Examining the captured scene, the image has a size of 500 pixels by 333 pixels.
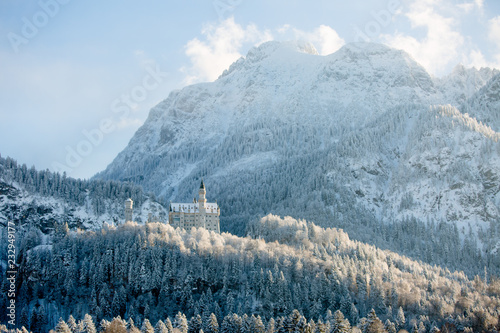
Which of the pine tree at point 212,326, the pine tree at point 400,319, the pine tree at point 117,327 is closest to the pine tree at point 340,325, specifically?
the pine tree at point 400,319

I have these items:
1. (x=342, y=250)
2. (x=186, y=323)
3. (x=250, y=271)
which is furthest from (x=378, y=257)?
(x=186, y=323)

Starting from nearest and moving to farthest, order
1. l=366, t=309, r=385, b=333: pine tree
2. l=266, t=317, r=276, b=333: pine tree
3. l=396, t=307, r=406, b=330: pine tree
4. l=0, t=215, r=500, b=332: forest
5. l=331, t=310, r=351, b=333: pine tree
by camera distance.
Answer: l=331, t=310, r=351, b=333: pine tree → l=266, t=317, r=276, b=333: pine tree → l=366, t=309, r=385, b=333: pine tree → l=396, t=307, r=406, b=330: pine tree → l=0, t=215, r=500, b=332: forest

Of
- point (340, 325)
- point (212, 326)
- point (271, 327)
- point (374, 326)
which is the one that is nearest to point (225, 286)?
point (212, 326)

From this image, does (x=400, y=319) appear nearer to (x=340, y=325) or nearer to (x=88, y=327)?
(x=340, y=325)

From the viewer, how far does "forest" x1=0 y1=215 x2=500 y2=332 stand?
13975cm

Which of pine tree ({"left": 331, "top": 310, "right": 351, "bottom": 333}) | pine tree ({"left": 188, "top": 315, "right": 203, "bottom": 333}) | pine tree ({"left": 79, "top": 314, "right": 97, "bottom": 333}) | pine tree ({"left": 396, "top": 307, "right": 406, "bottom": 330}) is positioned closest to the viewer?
pine tree ({"left": 79, "top": 314, "right": 97, "bottom": 333})

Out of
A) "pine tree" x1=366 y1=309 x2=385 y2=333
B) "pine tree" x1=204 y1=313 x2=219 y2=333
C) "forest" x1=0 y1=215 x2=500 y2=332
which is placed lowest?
"pine tree" x1=366 y1=309 x2=385 y2=333

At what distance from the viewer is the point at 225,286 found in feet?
494

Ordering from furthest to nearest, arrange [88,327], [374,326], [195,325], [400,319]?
1. [400,319]
2. [195,325]
3. [374,326]
4. [88,327]

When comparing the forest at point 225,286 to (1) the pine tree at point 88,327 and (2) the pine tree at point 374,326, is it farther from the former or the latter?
(1) the pine tree at point 88,327

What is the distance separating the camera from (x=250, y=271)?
156875 millimetres

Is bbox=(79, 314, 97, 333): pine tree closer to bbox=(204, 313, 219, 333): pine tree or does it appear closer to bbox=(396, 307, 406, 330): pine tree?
bbox=(204, 313, 219, 333): pine tree

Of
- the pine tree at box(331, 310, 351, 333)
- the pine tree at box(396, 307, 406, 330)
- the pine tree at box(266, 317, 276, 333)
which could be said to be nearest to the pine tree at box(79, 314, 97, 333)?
the pine tree at box(266, 317, 276, 333)

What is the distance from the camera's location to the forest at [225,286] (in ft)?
458
